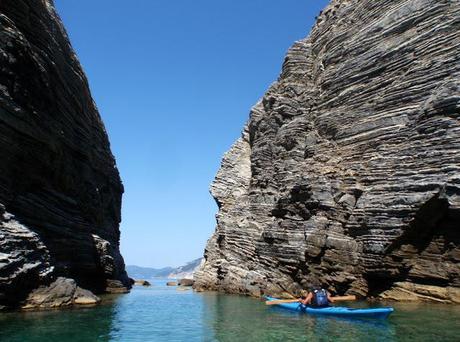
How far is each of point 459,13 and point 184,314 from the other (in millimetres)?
28097

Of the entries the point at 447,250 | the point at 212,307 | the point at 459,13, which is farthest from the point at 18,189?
the point at 459,13

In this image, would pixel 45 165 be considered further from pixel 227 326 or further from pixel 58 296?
pixel 227 326

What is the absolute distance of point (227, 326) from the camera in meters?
20.6

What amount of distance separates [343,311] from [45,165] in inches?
843

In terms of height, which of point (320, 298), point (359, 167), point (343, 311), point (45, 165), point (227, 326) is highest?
point (359, 167)

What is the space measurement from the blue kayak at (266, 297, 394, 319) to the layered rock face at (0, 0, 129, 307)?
14.7 m

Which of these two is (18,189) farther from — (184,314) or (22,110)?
(184,314)

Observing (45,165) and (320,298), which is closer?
(320,298)

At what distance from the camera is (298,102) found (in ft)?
151

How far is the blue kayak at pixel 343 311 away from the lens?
68.3ft

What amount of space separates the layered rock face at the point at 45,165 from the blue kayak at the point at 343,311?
14664 millimetres

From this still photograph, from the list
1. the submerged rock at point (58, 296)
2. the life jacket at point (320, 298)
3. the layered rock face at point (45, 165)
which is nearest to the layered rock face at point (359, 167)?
the life jacket at point (320, 298)

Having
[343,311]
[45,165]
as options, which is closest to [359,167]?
[343,311]

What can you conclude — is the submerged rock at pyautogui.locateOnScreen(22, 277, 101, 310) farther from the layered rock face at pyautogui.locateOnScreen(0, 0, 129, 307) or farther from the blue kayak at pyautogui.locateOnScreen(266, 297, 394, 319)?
the blue kayak at pyautogui.locateOnScreen(266, 297, 394, 319)
